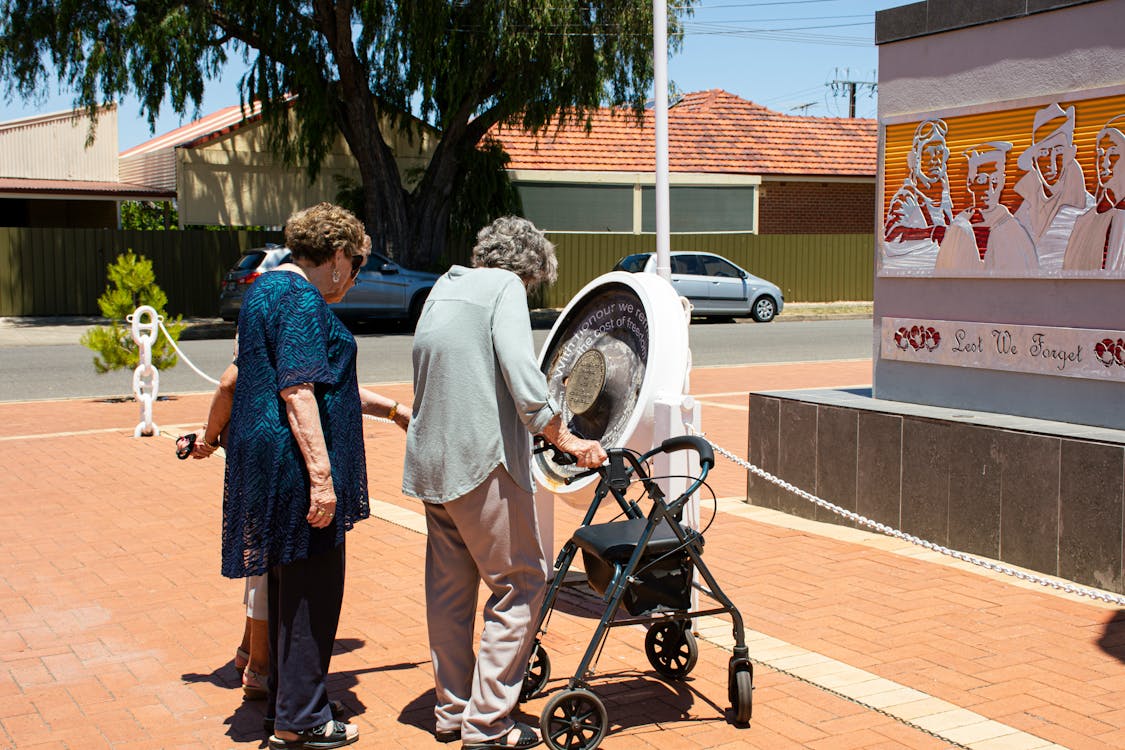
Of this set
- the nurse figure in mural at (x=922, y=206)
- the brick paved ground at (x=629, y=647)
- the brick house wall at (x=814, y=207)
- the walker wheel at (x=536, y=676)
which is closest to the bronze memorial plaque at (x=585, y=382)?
the brick paved ground at (x=629, y=647)

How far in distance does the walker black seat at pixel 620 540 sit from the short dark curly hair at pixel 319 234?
137 cm

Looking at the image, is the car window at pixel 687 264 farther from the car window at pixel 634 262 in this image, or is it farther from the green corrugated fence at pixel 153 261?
the green corrugated fence at pixel 153 261

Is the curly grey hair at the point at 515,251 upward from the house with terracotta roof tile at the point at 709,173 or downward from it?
downward

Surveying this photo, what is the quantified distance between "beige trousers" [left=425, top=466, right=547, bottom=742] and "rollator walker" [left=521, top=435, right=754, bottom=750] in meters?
0.15

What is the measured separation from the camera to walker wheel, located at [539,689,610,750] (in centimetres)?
414

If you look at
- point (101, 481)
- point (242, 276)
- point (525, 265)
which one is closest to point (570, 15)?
point (242, 276)

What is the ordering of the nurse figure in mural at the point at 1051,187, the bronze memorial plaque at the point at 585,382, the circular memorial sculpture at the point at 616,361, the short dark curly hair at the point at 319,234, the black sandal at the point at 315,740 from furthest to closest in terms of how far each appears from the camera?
the nurse figure in mural at the point at 1051,187 < the bronze memorial plaque at the point at 585,382 < the circular memorial sculpture at the point at 616,361 < the short dark curly hair at the point at 319,234 < the black sandal at the point at 315,740

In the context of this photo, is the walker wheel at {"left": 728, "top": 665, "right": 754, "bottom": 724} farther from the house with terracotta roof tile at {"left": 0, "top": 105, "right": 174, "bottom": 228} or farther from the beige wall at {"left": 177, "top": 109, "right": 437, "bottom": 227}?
the house with terracotta roof tile at {"left": 0, "top": 105, "right": 174, "bottom": 228}

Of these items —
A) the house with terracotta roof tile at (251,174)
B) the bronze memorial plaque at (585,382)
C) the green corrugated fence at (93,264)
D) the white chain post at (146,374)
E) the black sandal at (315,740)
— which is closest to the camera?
the black sandal at (315,740)

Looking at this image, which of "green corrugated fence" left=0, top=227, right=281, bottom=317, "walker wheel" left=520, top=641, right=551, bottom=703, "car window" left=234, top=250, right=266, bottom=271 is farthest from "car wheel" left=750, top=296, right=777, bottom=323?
"walker wheel" left=520, top=641, right=551, bottom=703

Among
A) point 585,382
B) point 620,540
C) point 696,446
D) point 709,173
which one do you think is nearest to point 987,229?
point 585,382

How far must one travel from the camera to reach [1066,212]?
6605 mm

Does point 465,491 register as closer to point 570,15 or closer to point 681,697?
point 681,697

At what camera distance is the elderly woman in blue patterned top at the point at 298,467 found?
4.15m
